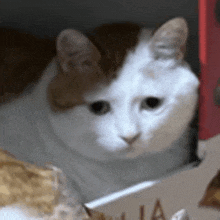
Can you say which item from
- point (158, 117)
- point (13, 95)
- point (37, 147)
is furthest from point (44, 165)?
point (158, 117)

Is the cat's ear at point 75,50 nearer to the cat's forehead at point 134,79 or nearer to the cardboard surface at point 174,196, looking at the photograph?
the cat's forehead at point 134,79

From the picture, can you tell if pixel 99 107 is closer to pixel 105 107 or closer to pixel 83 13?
pixel 105 107

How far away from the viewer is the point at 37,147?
1.77ft

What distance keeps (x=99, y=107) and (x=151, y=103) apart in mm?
118

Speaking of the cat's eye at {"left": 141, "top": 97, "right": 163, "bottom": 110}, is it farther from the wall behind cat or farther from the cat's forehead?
the wall behind cat

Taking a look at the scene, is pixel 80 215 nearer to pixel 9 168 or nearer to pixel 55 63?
pixel 9 168

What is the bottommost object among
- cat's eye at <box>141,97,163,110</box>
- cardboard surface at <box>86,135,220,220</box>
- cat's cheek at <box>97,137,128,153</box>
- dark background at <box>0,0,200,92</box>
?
cardboard surface at <box>86,135,220,220</box>

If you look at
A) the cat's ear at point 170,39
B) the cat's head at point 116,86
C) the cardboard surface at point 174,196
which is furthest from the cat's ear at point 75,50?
the cardboard surface at point 174,196

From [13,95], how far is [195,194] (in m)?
0.54

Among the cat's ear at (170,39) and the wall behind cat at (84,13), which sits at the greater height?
the wall behind cat at (84,13)

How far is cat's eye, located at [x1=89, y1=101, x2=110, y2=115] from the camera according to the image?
0.58 meters

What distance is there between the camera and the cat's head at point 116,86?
1.79 feet

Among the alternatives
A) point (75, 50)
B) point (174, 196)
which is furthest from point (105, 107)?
point (174, 196)

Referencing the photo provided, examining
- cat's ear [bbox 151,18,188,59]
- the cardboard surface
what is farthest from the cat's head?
the cardboard surface
